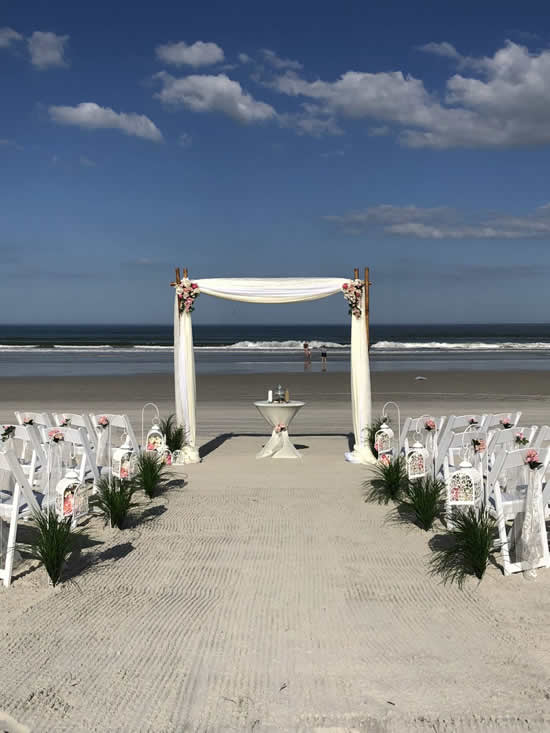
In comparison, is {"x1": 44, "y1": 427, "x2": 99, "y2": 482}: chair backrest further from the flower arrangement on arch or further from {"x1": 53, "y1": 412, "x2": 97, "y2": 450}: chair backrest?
the flower arrangement on arch

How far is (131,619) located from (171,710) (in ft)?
3.70

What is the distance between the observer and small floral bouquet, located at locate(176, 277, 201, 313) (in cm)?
1052

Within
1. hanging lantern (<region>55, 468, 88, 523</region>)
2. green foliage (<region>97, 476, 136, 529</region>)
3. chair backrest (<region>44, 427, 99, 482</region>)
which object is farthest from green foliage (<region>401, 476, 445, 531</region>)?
chair backrest (<region>44, 427, 99, 482</region>)

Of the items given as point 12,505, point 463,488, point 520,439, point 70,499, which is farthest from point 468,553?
point 12,505

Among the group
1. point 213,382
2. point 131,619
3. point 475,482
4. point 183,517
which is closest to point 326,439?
point 183,517

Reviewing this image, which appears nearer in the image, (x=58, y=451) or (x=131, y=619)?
(x=131, y=619)

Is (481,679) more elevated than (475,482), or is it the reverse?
(475,482)

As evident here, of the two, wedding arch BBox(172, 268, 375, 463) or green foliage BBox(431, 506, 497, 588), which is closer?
green foliage BBox(431, 506, 497, 588)

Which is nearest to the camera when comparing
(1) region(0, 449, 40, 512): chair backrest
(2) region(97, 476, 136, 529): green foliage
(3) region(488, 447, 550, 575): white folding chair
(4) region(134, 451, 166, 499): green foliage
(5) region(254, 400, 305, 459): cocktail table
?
(3) region(488, 447, 550, 575): white folding chair

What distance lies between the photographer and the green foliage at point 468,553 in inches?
198

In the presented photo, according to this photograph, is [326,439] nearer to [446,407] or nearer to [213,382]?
[446,407]

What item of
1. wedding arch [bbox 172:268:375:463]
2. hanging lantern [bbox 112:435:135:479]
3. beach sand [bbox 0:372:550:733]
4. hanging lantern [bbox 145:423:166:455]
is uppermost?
wedding arch [bbox 172:268:375:463]

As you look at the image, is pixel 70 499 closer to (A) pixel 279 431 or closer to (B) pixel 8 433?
(B) pixel 8 433

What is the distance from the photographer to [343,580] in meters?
5.06
